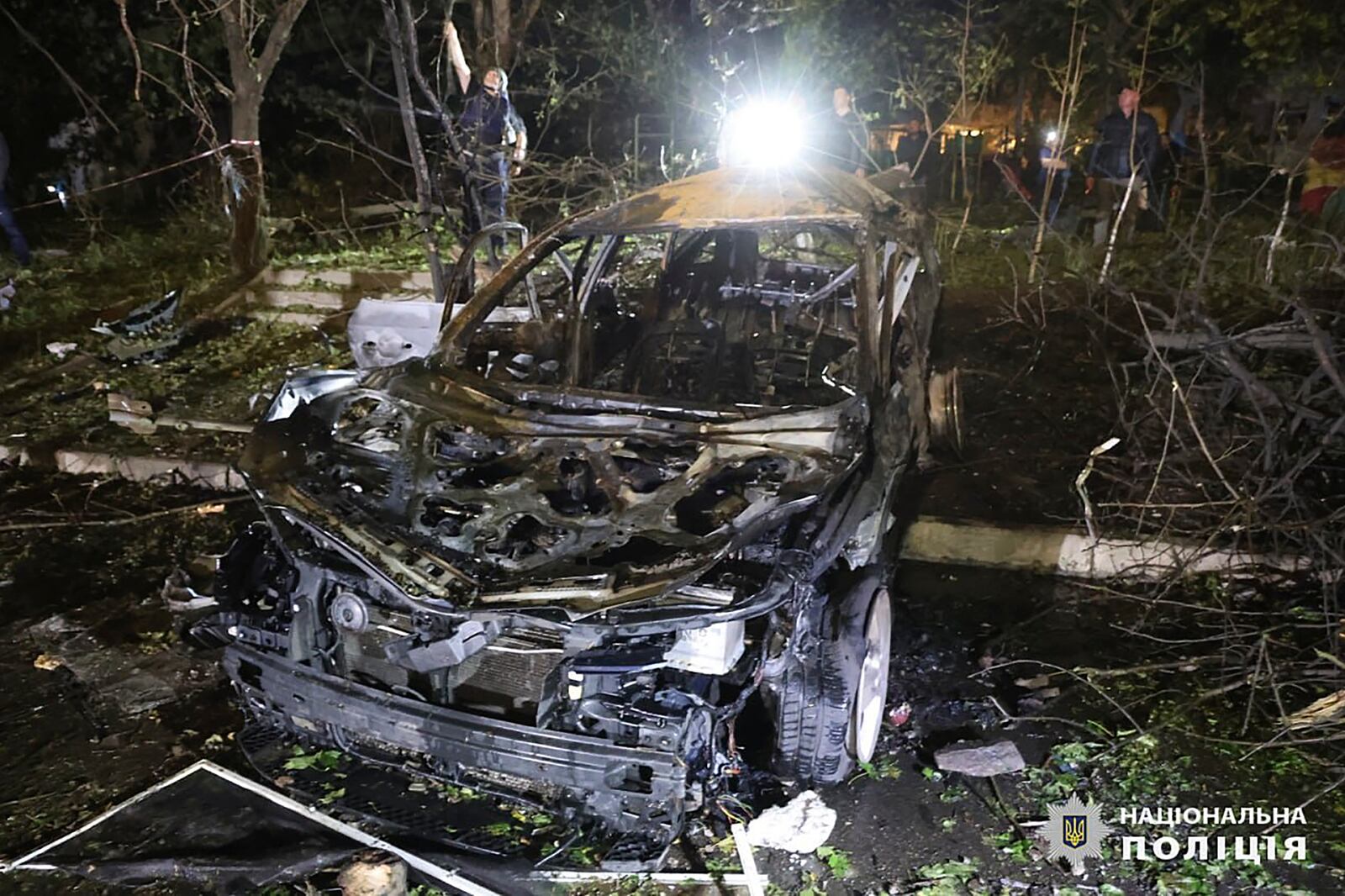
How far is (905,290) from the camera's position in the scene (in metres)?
4.32

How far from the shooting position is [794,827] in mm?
3041

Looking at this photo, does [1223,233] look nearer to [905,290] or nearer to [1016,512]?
[1016,512]

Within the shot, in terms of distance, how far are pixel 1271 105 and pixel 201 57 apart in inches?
574

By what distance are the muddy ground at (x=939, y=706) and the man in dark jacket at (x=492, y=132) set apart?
12.2 feet

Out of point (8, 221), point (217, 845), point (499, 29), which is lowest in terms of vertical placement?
point (217, 845)

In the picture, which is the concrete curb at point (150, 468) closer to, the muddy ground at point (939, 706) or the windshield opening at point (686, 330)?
the muddy ground at point (939, 706)

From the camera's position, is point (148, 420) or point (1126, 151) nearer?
point (148, 420)

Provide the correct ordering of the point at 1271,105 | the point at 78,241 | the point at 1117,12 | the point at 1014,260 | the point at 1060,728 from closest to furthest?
the point at 1060,728
the point at 1014,260
the point at 1117,12
the point at 78,241
the point at 1271,105

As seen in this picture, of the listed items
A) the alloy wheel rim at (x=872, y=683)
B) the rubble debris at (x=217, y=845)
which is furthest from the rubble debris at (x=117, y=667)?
the alloy wheel rim at (x=872, y=683)

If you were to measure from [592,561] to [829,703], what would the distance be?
36.4 inches

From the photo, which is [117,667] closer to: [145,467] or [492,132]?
[145,467]

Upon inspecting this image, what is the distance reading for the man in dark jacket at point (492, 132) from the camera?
305 inches

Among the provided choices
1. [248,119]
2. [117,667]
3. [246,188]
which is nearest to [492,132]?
[248,119]

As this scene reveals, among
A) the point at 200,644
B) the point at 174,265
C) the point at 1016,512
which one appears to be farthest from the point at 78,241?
the point at 1016,512
